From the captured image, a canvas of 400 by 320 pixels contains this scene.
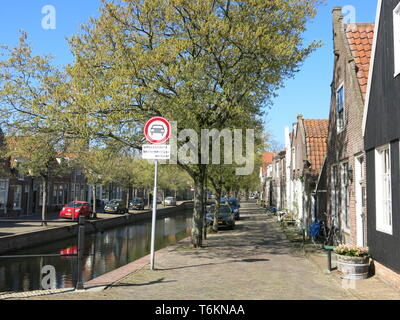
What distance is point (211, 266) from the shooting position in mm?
10422

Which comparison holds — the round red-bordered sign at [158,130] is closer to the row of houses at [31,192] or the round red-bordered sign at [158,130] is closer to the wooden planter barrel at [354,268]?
the wooden planter barrel at [354,268]

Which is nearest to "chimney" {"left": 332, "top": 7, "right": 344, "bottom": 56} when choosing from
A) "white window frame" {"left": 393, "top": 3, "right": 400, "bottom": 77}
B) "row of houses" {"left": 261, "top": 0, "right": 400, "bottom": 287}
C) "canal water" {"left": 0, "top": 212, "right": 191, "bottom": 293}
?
"row of houses" {"left": 261, "top": 0, "right": 400, "bottom": 287}

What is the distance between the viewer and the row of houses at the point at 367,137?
8.06 metres

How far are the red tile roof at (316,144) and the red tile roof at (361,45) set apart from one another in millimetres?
9220

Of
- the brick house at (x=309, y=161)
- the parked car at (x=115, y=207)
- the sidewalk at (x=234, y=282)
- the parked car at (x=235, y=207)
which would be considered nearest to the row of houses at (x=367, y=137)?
the sidewalk at (x=234, y=282)

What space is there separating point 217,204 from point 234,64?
1304cm

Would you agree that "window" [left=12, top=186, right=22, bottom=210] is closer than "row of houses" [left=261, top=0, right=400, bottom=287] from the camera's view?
No

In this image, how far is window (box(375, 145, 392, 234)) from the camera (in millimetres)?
8766

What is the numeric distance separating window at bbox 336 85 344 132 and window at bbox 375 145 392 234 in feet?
13.1

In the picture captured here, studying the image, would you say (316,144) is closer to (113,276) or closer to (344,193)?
(344,193)

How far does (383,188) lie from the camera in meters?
9.05

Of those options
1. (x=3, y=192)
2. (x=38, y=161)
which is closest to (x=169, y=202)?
(x=3, y=192)

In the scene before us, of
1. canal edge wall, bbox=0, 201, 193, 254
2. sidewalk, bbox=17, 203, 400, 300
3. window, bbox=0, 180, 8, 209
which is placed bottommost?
canal edge wall, bbox=0, 201, 193, 254

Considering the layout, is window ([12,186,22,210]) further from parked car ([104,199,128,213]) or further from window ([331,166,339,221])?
window ([331,166,339,221])
